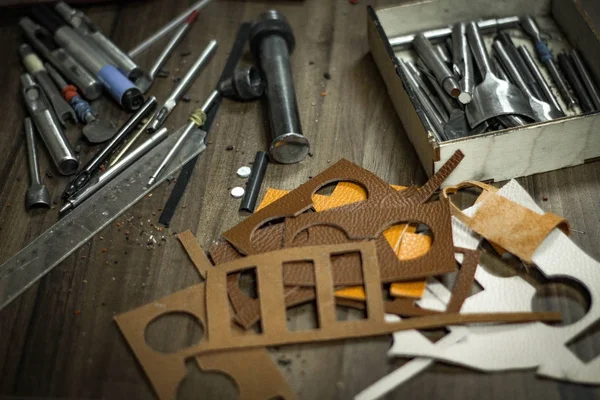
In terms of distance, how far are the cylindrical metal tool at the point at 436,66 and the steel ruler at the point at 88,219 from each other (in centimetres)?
52

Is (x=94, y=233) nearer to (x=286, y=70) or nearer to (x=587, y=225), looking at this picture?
(x=286, y=70)

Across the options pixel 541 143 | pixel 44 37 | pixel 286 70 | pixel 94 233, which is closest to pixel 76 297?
pixel 94 233

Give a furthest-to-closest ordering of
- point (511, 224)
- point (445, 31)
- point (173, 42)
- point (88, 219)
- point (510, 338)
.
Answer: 1. point (173, 42)
2. point (445, 31)
3. point (88, 219)
4. point (511, 224)
5. point (510, 338)

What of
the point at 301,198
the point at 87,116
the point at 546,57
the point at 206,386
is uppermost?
the point at 546,57

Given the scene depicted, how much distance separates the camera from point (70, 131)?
1.56 m

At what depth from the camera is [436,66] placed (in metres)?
1.50

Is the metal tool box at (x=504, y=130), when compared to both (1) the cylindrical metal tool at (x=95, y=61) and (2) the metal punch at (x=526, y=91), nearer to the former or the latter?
(2) the metal punch at (x=526, y=91)

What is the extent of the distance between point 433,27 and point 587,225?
0.60m

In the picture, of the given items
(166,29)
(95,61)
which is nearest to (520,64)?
(166,29)

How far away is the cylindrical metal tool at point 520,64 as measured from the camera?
1.47 metres

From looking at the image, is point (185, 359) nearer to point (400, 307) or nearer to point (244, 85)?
Result: point (400, 307)

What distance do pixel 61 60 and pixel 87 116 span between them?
7.7 inches

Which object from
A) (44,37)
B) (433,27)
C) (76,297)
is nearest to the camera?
(76,297)

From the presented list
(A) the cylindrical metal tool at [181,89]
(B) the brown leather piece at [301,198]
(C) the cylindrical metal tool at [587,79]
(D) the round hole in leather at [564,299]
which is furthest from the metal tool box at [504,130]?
(A) the cylindrical metal tool at [181,89]
